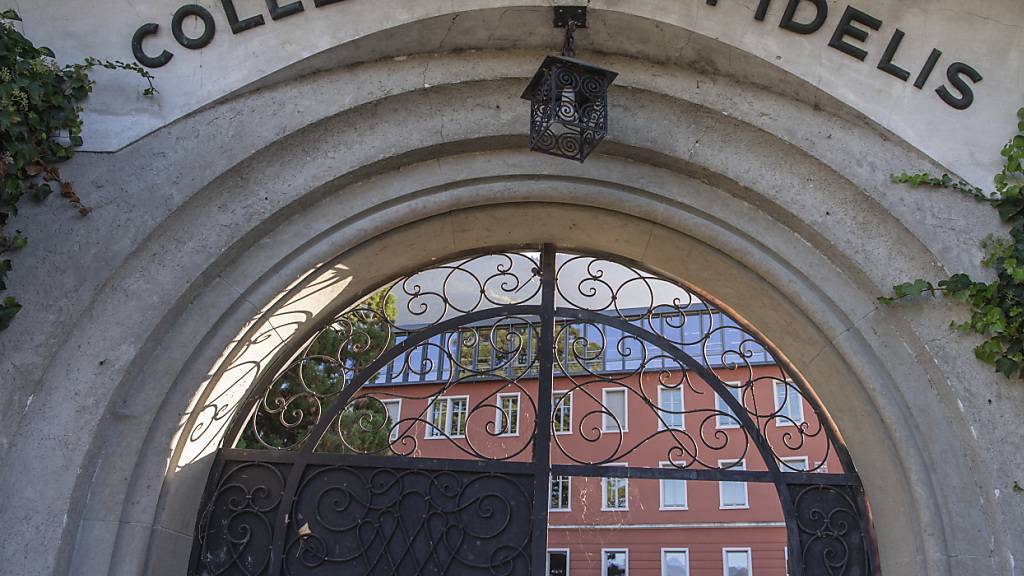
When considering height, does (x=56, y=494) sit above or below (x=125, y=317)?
below

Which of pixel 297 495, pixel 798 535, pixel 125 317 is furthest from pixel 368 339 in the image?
pixel 798 535

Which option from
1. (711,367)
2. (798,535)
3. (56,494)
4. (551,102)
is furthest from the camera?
(711,367)

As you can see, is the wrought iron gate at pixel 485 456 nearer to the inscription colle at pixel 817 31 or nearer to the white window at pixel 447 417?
the white window at pixel 447 417

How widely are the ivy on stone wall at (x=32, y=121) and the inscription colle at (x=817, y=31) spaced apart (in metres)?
0.24

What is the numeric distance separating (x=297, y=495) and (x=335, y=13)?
2415 millimetres

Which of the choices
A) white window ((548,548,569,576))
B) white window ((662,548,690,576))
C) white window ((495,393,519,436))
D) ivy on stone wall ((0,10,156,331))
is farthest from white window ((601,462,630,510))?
ivy on stone wall ((0,10,156,331))

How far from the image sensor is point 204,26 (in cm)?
457

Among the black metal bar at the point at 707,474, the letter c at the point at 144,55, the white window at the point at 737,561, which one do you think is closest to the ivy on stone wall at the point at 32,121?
the letter c at the point at 144,55

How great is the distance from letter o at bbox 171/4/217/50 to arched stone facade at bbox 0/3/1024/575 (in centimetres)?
32

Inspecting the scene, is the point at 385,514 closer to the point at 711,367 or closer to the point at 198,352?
the point at 198,352

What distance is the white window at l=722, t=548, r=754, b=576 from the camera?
94.0 ft

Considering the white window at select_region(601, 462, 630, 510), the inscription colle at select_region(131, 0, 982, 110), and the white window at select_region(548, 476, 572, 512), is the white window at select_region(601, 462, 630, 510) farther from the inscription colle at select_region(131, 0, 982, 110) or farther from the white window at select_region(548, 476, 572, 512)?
the inscription colle at select_region(131, 0, 982, 110)

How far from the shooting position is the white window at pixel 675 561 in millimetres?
29297

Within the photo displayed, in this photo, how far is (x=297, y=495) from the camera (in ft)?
15.2
